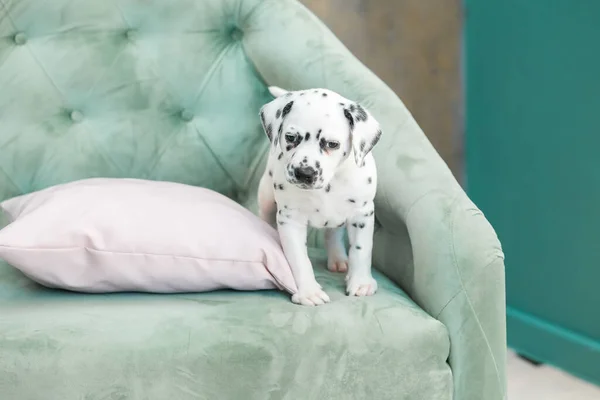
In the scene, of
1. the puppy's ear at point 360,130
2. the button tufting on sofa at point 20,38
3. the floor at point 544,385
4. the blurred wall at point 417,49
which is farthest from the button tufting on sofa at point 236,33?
the floor at point 544,385

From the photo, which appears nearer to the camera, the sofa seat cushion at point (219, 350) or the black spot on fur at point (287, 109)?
the sofa seat cushion at point (219, 350)

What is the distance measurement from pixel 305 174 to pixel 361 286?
244 mm

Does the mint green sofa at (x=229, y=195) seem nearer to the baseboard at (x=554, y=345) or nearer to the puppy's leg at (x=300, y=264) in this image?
the puppy's leg at (x=300, y=264)

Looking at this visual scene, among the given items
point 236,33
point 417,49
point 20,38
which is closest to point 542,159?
point 417,49

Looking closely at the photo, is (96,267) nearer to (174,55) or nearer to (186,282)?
(186,282)

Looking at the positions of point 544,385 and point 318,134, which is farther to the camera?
point 544,385

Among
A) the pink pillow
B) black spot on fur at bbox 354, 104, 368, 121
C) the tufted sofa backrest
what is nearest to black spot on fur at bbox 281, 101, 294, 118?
black spot on fur at bbox 354, 104, 368, 121

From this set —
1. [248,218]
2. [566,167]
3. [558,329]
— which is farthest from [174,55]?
[558,329]

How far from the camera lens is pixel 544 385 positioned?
1.72m

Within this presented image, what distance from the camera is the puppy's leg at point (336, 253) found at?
1334mm

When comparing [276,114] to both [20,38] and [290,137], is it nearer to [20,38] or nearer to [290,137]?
[290,137]

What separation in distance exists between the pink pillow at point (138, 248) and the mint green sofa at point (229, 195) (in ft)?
0.12

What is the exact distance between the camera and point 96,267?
1.12 m

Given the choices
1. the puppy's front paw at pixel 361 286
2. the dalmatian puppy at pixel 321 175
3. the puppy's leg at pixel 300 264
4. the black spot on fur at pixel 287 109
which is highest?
the black spot on fur at pixel 287 109
